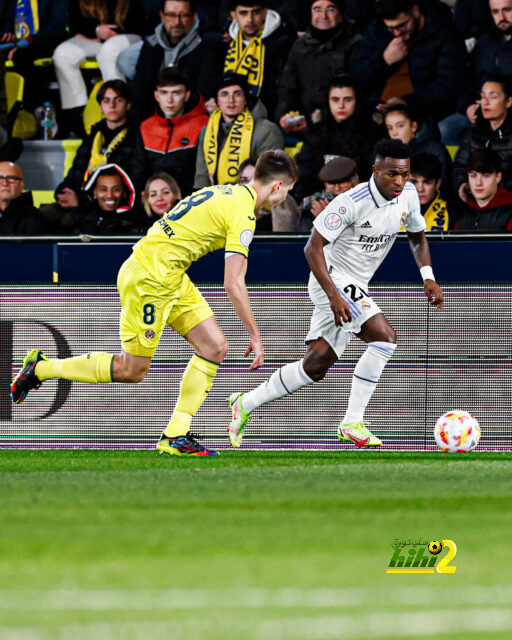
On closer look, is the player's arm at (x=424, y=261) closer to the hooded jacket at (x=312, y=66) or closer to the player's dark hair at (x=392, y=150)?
the player's dark hair at (x=392, y=150)

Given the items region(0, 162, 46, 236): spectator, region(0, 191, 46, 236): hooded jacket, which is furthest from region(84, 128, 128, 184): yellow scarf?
region(0, 191, 46, 236): hooded jacket

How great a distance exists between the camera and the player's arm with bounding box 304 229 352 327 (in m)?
7.34

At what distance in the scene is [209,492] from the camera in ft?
16.4

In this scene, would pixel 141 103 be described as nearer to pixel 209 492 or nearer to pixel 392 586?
pixel 209 492

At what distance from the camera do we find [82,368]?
7.37 meters

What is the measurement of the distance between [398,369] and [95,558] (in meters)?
5.40

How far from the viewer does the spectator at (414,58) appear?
35.5ft

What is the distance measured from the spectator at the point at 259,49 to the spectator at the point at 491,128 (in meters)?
2.27

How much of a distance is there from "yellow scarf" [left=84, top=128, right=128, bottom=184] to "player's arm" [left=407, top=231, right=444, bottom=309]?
4647 mm

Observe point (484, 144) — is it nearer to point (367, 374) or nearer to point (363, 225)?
point (363, 225)

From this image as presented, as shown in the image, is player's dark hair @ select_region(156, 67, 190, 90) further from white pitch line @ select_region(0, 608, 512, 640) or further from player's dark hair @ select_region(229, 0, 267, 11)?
white pitch line @ select_region(0, 608, 512, 640)

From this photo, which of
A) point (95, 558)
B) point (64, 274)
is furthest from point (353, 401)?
point (95, 558)

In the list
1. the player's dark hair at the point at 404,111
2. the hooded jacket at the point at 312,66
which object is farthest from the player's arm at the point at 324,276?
the hooded jacket at the point at 312,66

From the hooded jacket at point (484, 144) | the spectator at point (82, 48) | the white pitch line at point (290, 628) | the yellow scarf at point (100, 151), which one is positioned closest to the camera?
the white pitch line at point (290, 628)
